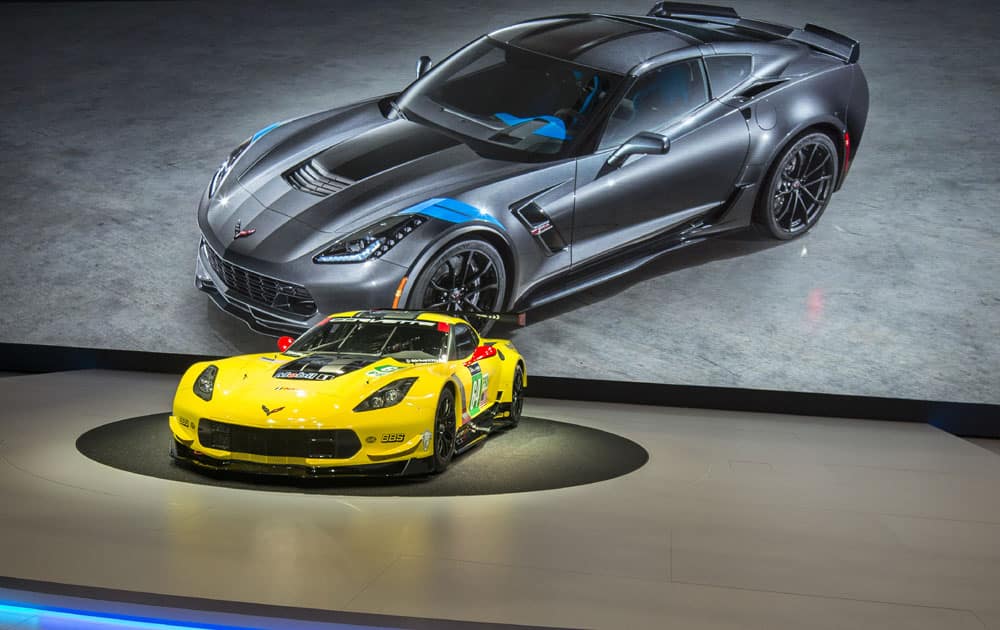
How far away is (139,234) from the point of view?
26.0 feet

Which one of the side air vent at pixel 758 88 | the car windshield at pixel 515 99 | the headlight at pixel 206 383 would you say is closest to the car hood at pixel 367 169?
the car windshield at pixel 515 99

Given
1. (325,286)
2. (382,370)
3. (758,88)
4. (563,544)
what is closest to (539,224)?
(325,286)

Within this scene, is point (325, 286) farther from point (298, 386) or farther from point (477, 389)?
point (298, 386)

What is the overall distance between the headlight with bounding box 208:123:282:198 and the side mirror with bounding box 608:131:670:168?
99.5 inches

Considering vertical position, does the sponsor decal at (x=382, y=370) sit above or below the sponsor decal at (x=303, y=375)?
above

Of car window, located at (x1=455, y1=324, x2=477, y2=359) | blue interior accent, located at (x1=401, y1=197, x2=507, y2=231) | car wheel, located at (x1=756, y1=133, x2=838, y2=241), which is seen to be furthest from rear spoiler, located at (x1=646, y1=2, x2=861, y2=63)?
car window, located at (x1=455, y1=324, x2=477, y2=359)

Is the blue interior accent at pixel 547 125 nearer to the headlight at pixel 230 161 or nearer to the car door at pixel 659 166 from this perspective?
the car door at pixel 659 166

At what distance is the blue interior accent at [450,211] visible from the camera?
6.62m

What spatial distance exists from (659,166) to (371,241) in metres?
2.02

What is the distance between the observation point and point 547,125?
23.2 ft

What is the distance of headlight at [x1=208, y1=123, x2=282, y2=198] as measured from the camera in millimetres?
7324

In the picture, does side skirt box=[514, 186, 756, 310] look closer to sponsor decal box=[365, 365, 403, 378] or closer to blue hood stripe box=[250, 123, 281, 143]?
sponsor decal box=[365, 365, 403, 378]

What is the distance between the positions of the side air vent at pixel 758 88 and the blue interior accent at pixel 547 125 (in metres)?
1.27

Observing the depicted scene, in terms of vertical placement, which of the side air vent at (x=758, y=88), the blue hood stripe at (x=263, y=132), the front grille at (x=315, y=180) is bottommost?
the front grille at (x=315, y=180)
